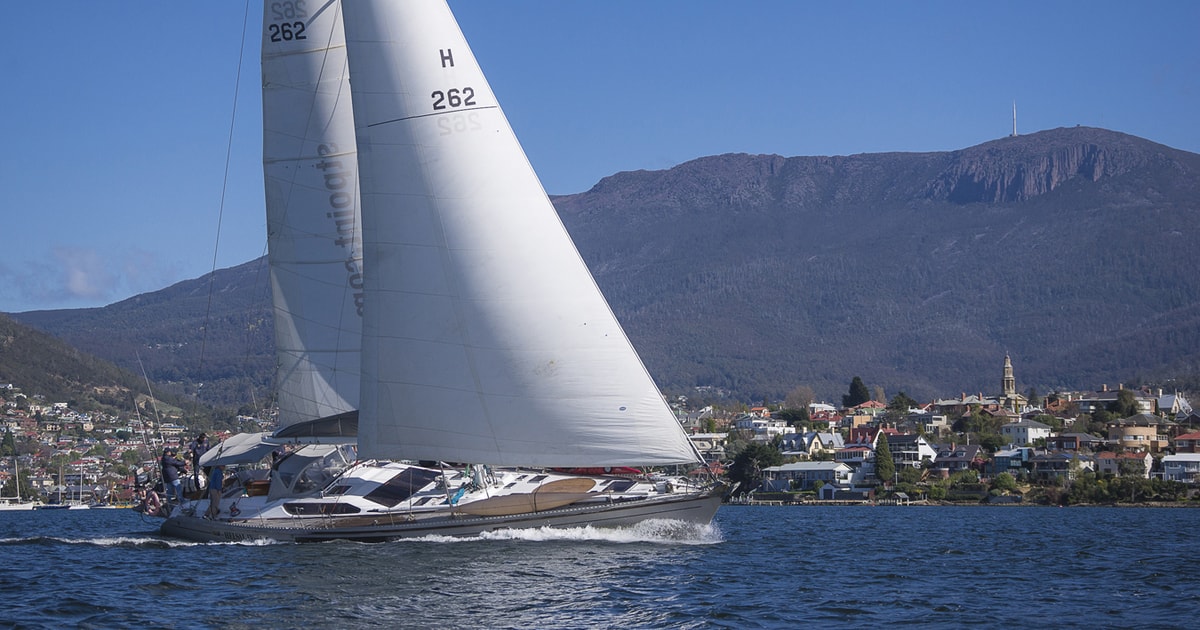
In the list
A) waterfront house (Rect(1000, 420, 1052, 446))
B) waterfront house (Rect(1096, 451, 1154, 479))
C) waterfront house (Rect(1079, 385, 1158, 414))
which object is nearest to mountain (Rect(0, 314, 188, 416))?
waterfront house (Rect(1000, 420, 1052, 446))

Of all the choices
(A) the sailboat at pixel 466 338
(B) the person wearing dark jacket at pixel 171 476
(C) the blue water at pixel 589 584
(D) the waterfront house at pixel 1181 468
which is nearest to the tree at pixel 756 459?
(C) the blue water at pixel 589 584

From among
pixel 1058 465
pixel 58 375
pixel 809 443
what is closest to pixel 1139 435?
pixel 1058 465

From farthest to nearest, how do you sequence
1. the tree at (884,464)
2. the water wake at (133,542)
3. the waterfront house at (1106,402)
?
the waterfront house at (1106,402) → the tree at (884,464) → the water wake at (133,542)

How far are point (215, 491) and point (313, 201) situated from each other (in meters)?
6.77

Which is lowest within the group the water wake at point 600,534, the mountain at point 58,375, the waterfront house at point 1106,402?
the water wake at point 600,534

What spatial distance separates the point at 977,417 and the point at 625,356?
11183 centimetres

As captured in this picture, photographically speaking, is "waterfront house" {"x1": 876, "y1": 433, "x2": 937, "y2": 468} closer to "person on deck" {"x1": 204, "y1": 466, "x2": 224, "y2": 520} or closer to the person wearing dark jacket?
the person wearing dark jacket

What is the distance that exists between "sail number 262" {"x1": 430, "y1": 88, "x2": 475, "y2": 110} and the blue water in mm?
8386

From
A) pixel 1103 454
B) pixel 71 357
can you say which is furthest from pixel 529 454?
pixel 71 357

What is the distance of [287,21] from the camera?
3156cm

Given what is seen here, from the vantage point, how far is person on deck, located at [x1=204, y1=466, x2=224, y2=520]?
1229 inches

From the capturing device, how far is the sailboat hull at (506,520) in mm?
27891

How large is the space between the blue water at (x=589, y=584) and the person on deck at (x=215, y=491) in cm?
112

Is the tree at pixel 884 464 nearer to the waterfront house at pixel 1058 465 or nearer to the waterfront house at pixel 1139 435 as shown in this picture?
the waterfront house at pixel 1058 465
